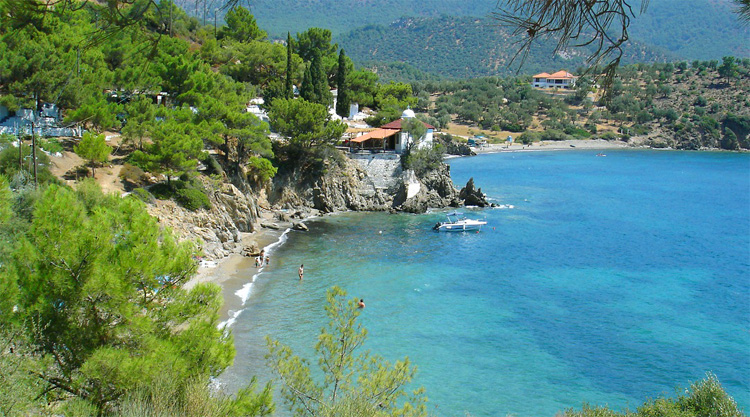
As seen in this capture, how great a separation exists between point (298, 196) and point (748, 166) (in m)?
68.3

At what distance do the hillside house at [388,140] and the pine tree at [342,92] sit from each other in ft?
19.3

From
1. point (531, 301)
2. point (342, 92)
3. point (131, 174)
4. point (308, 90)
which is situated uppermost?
point (342, 92)

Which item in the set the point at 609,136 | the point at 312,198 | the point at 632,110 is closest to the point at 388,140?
the point at 312,198

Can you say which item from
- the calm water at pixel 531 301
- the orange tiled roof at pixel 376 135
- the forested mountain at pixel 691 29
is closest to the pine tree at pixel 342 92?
the orange tiled roof at pixel 376 135

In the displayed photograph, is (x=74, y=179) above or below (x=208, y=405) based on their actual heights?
above

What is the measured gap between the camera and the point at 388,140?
45188 mm

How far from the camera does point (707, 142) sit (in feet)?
334

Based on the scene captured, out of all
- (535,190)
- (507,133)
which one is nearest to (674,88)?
(507,133)

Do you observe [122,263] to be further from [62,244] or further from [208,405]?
[208,405]

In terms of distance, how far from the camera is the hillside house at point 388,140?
144 ft

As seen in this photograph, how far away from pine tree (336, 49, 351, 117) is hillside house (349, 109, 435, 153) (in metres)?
5.87

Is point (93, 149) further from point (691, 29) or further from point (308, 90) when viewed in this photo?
point (691, 29)

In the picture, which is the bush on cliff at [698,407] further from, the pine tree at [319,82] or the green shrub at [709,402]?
the pine tree at [319,82]

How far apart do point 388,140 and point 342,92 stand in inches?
286
